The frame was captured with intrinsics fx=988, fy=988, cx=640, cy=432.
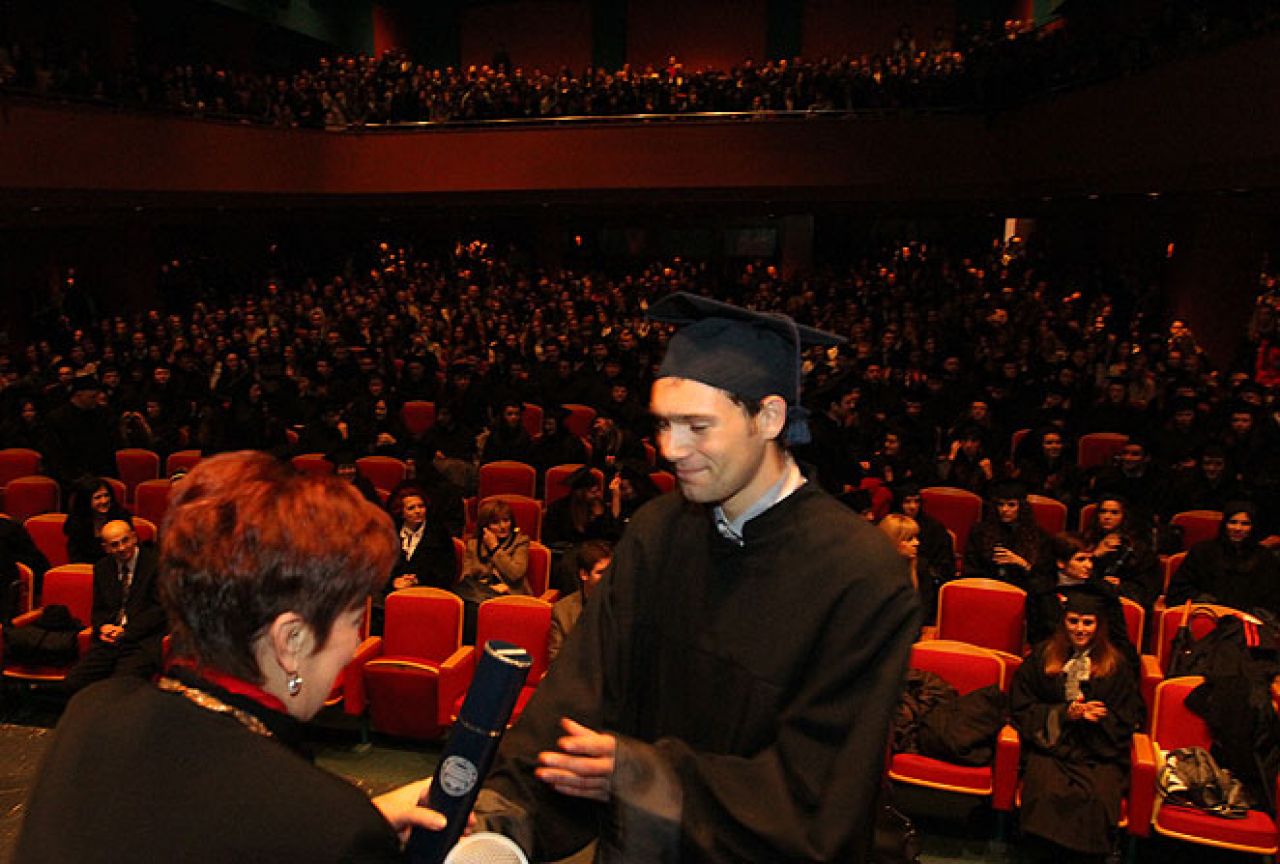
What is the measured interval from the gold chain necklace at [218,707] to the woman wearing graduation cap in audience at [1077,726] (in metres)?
3.81

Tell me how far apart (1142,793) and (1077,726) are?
1.23ft

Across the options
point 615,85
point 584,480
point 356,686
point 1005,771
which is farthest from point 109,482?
point 615,85

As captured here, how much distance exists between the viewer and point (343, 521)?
4.45ft

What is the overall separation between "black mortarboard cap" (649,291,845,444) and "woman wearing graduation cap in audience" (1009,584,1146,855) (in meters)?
3.19

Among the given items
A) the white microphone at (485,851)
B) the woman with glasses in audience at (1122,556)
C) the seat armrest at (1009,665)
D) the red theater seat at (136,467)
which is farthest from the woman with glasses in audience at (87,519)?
the woman with glasses in audience at (1122,556)

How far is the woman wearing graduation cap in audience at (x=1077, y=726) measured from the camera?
4141 millimetres

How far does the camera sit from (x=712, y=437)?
1.74m

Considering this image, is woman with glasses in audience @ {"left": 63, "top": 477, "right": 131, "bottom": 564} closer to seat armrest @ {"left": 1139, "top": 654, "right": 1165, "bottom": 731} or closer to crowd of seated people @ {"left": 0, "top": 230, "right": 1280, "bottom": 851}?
crowd of seated people @ {"left": 0, "top": 230, "right": 1280, "bottom": 851}

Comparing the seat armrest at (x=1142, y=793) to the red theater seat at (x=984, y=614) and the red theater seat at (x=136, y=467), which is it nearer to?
the red theater seat at (x=984, y=614)

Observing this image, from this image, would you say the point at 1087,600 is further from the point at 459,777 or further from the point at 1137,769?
the point at 459,777

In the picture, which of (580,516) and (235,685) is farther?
(580,516)

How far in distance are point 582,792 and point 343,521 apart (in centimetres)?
64

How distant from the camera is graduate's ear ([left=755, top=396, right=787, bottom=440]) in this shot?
177 cm

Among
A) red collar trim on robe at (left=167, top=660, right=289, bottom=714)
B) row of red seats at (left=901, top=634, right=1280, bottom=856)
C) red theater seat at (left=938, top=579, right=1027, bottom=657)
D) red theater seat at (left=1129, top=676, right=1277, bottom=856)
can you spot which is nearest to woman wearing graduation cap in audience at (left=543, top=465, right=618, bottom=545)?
red theater seat at (left=938, top=579, right=1027, bottom=657)
